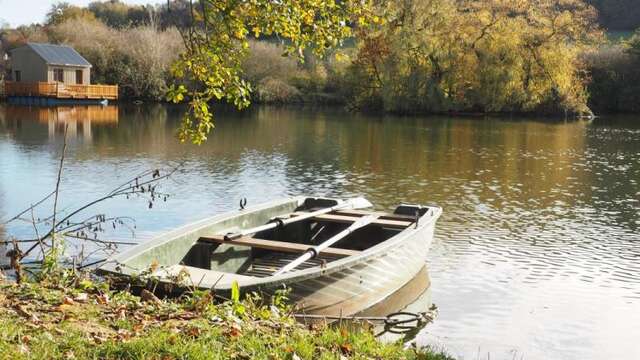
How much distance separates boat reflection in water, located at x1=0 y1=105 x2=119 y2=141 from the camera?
3528 cm

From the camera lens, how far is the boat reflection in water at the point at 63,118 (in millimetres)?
35281

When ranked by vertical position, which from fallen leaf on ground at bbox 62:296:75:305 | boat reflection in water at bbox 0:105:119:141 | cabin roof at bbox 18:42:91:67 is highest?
cabin roof at bbox 18:42:91:67

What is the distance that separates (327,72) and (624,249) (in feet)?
199

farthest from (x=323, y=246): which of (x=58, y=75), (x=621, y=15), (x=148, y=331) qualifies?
(x=621, y=15)

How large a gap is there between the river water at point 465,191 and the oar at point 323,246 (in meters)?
1.55

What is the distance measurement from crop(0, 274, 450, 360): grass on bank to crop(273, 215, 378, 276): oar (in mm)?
1827

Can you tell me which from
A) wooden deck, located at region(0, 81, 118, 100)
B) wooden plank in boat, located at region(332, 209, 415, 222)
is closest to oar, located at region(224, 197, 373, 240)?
wooden plank in boat, located at region(332, 209, 415, 222)

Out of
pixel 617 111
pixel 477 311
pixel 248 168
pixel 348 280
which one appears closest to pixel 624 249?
pixel 477 311

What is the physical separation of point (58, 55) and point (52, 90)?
13.7 ft

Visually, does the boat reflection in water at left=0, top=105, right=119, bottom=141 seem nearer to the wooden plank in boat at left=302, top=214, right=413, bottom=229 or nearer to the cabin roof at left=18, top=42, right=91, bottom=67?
the cabin roof at left=18, top=42, right=91, bottom=67

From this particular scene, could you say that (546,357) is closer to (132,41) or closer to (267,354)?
(267,354)

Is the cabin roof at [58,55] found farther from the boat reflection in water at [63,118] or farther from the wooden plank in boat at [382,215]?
the wooden plank in boat at [382,215]

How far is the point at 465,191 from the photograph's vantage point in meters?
20.7

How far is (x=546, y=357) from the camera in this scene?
909 cm
